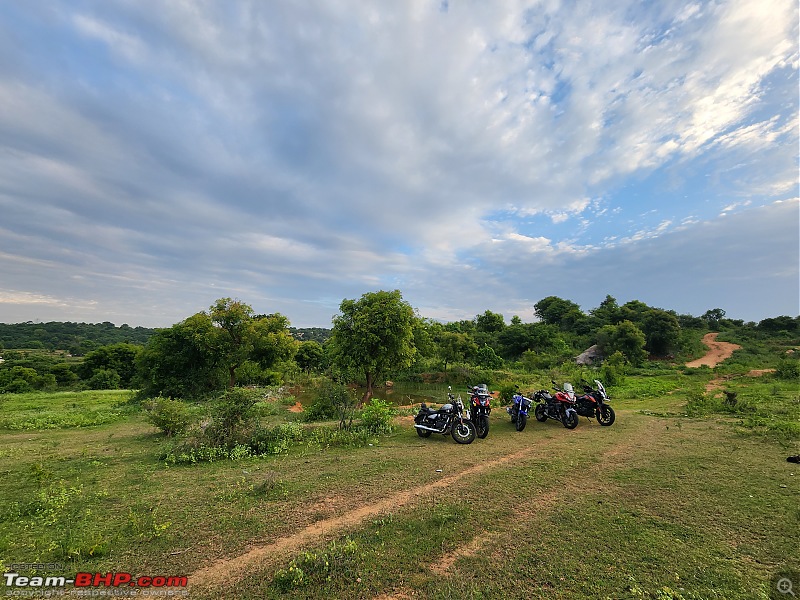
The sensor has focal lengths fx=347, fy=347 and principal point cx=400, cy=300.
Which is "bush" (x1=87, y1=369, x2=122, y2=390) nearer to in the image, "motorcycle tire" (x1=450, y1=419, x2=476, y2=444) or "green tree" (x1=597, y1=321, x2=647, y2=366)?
"motorcycle tire" (x1=450, y1=419, x2=476, y2=444)

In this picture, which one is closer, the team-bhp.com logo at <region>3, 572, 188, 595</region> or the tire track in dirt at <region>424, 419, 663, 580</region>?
the team-bhp.com logo at <region>3, 572, 188, 595</region>

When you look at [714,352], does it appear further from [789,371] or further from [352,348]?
[352,348]

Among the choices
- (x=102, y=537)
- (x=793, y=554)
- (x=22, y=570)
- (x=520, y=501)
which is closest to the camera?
(x=22, y=570)

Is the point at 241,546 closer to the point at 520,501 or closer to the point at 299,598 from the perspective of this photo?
the point at 299,598

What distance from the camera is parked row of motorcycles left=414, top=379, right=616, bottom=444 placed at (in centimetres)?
880

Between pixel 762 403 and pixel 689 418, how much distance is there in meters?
3.68

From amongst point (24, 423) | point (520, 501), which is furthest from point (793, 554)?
point (24, 423)

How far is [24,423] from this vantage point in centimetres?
1161

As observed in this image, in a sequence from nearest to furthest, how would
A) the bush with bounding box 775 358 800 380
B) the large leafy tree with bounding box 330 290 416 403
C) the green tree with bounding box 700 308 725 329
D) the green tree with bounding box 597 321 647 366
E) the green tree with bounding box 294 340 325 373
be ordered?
1. the large leafy tree with bounding box 330 290 416 403
2. the bush with bounding box 775 358 800 380
3. the green tree with bounding box 597 321 647 366
4. the green tree with bounding box 294 340 325 373
5. the green tree with bounding box 700 308 725 329

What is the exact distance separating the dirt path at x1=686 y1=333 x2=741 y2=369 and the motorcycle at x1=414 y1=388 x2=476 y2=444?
31.8 metres

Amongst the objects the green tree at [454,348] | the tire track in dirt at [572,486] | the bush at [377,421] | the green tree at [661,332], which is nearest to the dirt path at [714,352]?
the green tree at [661,332]

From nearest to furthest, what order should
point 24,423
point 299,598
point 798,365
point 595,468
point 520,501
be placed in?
point 299,598
point 520,501
point 595,468
point 24,423
point 798,365

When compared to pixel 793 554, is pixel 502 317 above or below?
above

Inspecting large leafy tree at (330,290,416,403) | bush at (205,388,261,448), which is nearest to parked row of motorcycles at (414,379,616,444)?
bush at (205,388,261,448)
